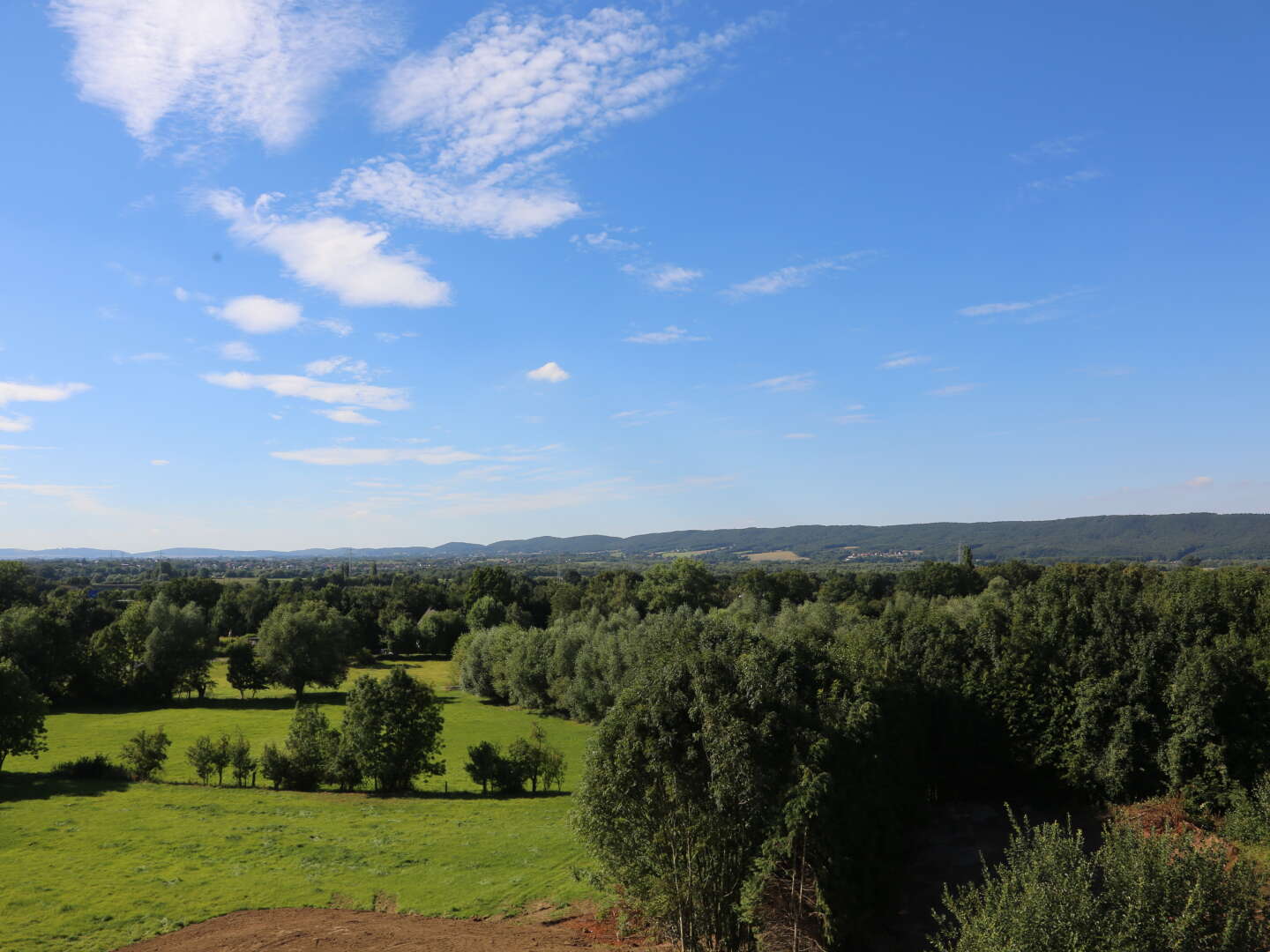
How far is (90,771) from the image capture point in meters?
41.7

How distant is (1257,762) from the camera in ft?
94.6

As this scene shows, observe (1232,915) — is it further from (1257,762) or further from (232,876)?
(232,876)

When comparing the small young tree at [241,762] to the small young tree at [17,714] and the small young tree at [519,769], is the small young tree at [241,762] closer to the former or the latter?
the small young tree at [17,714]

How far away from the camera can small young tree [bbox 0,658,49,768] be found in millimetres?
41062

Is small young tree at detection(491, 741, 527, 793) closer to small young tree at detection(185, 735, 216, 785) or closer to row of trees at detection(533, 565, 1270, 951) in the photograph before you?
small young tree at detection(185, 735, 216, 785)

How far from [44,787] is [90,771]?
2.97 metres

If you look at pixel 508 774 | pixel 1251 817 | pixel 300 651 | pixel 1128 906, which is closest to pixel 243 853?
pixel 508 774

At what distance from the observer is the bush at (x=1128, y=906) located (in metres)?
11.7

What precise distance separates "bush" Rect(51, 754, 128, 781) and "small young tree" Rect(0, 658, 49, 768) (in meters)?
2.53

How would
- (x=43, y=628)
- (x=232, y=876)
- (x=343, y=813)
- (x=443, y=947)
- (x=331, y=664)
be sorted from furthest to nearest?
1. (x=331, y=664)
2. (x=43, y=628)
3. (x=343, y=813)
4. (x=232, y=876)
5. (x=443, y=947)

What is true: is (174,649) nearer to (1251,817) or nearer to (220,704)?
(220,704)

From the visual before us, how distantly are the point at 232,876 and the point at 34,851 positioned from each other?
9.58 metres

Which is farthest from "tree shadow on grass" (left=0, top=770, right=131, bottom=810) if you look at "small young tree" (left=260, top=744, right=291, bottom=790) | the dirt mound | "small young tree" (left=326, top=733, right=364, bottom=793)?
the dirt mound

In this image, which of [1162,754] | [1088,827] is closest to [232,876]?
[1088,827]
